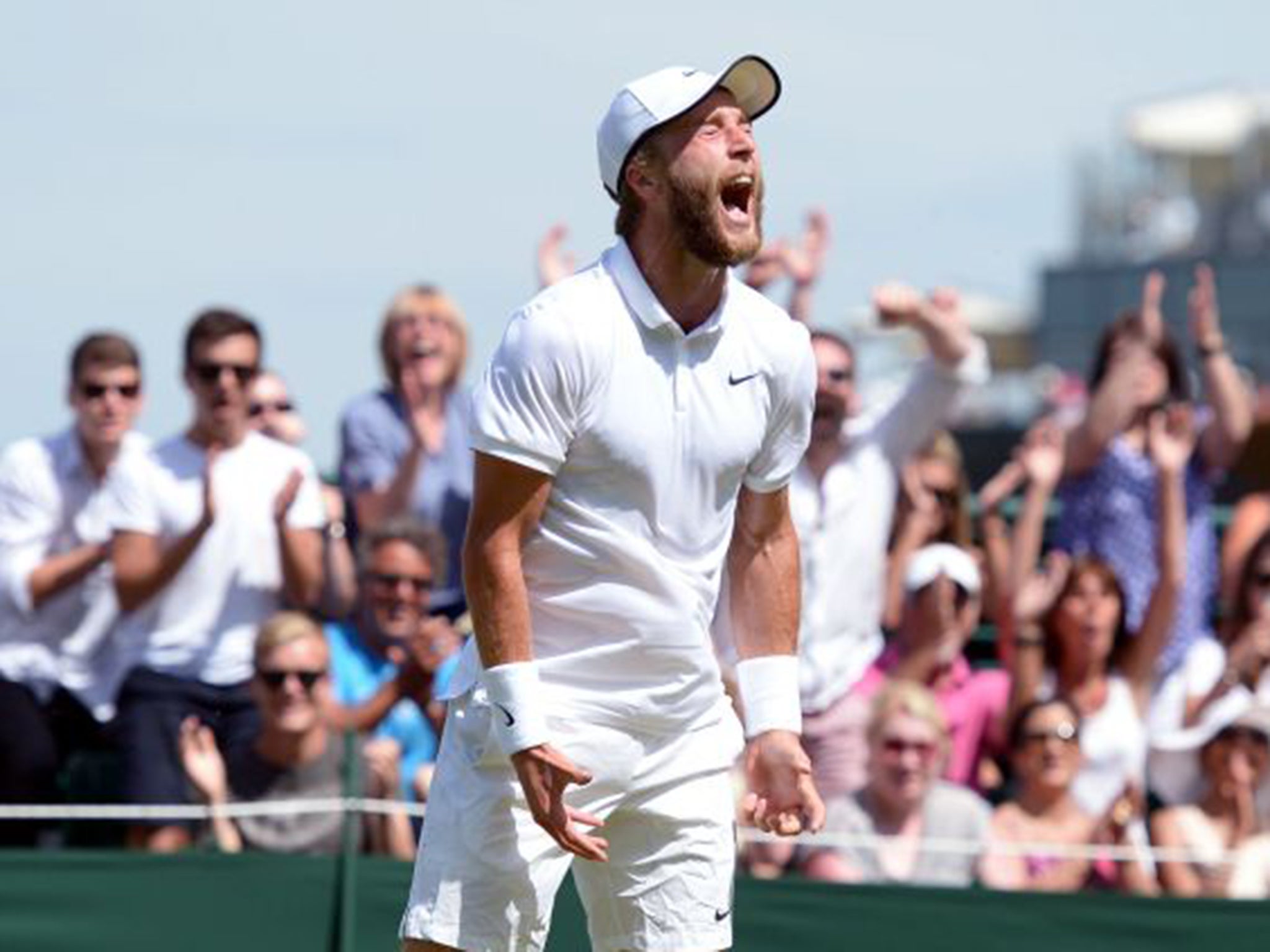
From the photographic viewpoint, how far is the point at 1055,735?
9617mm

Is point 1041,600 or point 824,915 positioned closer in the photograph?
point 824,915

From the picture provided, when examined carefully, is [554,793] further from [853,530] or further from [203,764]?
[853,530]

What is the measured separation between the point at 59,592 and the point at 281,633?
28.7 inches

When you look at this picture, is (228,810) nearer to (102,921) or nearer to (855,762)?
(102,921)

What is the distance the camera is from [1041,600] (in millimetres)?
10414

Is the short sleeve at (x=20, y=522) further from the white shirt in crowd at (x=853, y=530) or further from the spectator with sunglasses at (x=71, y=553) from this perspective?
the white shirt in crowd at (x=853, y=530)

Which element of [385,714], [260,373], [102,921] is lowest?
[102,921]

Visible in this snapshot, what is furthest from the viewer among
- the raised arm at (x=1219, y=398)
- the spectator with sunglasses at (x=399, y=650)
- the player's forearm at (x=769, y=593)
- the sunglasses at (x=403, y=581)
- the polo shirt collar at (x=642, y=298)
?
the raised arm at (x=1219, y=398)

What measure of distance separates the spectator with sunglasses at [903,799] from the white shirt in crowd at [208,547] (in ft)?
5.82

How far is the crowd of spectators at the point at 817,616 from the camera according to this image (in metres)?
9.36

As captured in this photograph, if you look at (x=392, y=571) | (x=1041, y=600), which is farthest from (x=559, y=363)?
(x=1041, y=600)

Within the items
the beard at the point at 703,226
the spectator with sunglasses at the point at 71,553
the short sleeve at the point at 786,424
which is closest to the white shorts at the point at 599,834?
the short sleeve at the point at 786,424

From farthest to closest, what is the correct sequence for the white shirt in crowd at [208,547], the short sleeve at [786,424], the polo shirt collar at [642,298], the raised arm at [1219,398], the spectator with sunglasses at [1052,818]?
the raised arm at [1219,398] → the white shirt in crowd at [208,547] → the spectator with sunglasses at [1052,818] → the short sleeve at [786,424] → the polo shirt collar at [642,298]

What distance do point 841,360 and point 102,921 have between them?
2.85m
